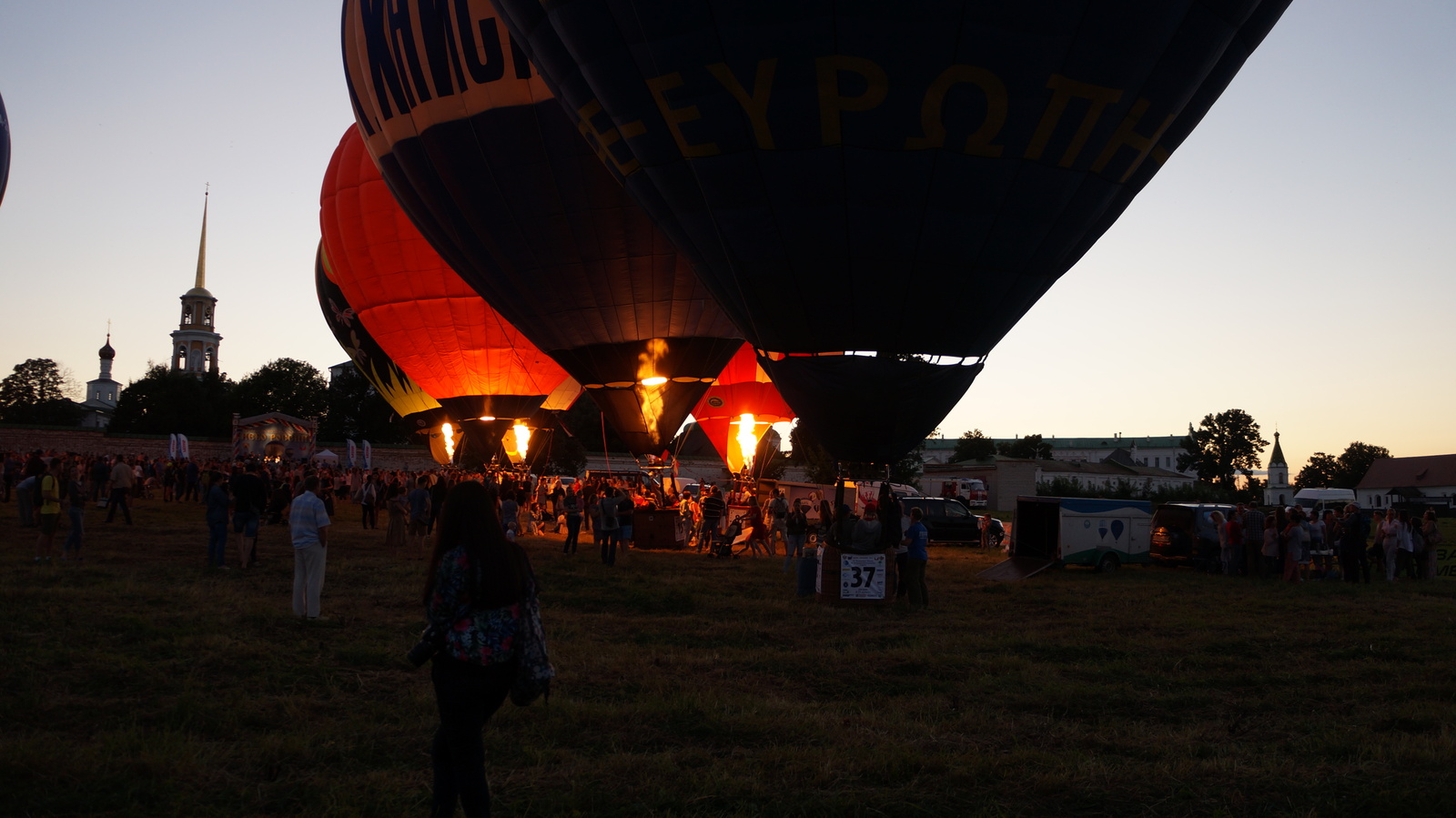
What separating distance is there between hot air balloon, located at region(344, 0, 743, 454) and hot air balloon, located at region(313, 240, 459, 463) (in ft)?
34.3

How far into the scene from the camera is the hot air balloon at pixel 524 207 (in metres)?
17.8

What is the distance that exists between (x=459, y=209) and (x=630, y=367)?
15.3ft

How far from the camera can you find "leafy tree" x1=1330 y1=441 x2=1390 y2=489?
108869 mm

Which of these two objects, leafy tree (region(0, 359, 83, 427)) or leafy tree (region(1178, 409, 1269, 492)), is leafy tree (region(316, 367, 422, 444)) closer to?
leafy tree (region(0, 359, 83, 427))

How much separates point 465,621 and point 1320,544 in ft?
56.7

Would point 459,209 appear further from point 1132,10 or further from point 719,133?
point 1132,10

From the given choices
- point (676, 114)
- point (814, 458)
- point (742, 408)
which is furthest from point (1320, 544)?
point (814, 458)

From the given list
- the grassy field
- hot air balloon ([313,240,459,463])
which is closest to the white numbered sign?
the grassy field

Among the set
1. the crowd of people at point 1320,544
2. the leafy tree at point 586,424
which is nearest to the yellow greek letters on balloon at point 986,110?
the crowd of people at point 1320,544

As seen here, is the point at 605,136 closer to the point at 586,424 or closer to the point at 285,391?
the point at 586,424

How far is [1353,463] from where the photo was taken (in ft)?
362

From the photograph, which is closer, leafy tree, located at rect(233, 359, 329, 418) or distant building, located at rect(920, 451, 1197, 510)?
distant building, located at rect(920, 451, 1197, 510)

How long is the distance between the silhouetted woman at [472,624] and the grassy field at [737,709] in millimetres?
865

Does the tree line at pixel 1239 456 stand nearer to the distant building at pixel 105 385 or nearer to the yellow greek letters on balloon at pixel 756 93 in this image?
the yellow greek letters on balloon at pixel 756 93
